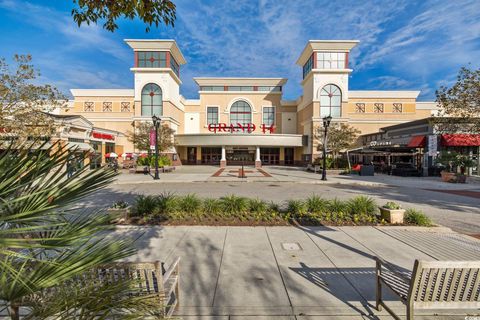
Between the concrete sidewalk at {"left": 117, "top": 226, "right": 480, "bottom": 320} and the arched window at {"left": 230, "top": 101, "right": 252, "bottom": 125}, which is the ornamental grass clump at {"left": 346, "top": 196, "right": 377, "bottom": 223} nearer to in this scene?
the concrete sidewalk at {"left": 117, "top": 226, "right": 480, "bottom": 320}

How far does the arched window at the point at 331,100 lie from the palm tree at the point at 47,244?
1599 inches

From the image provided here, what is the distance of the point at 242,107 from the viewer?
156 ft

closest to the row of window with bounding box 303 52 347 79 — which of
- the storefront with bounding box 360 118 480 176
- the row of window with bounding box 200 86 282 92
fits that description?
the row of window with bounding box 200 86 282 92

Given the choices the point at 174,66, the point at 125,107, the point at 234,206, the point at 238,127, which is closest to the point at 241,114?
the point at 238,127

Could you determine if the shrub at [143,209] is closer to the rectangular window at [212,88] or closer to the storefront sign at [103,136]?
the storefront sign at [103,136]

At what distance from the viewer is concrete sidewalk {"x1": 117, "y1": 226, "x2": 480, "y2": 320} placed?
11.6ft

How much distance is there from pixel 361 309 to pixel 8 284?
4.16 metres

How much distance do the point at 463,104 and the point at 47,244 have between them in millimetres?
19771

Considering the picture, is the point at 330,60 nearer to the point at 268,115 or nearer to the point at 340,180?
the point at 268,115

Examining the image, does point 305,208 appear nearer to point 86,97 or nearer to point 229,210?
point 229,210

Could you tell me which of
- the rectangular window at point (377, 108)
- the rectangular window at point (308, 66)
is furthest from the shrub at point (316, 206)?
the rectangular window at point (377, 108)

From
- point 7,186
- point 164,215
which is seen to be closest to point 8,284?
point 7,186

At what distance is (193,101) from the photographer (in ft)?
155

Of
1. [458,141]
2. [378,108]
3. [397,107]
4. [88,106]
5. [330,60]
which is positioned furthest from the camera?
[88,106]
